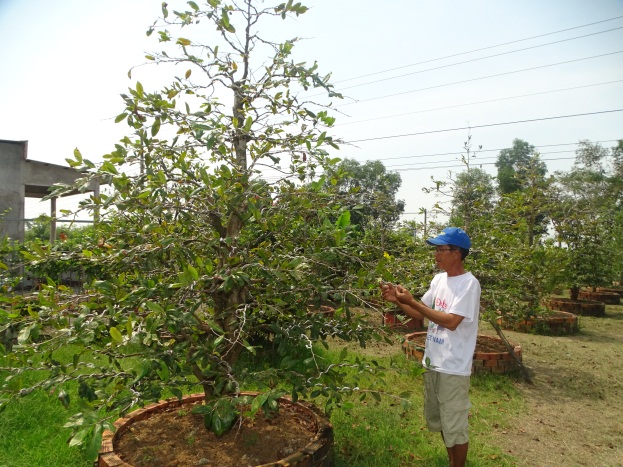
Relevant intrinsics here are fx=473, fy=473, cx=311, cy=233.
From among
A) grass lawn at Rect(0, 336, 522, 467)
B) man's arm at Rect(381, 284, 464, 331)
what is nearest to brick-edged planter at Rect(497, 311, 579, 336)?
grass lawn at Rect(0, 336, 522, 467)

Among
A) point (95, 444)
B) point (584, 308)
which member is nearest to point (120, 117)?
point (95, 444)

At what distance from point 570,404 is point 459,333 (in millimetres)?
3028

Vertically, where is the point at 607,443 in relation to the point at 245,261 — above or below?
below

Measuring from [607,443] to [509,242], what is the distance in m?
2.46

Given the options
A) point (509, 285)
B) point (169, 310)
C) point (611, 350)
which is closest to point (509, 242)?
point (509, 285)

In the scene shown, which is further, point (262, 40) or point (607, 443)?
point (607, 443)

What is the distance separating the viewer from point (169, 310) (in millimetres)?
2006

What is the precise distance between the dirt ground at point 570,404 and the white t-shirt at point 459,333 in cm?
136

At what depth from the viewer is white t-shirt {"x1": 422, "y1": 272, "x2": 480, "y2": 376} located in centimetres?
293

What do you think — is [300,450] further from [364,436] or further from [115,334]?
[364,436]

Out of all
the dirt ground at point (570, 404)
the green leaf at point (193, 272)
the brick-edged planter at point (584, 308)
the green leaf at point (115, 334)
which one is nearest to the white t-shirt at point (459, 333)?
the dirt ground at point (570, 404)

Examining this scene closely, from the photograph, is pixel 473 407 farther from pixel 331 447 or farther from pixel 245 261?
pixel 245 261

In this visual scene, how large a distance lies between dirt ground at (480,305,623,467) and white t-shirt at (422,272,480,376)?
1360 millimetres

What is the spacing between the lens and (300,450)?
8.41ft
